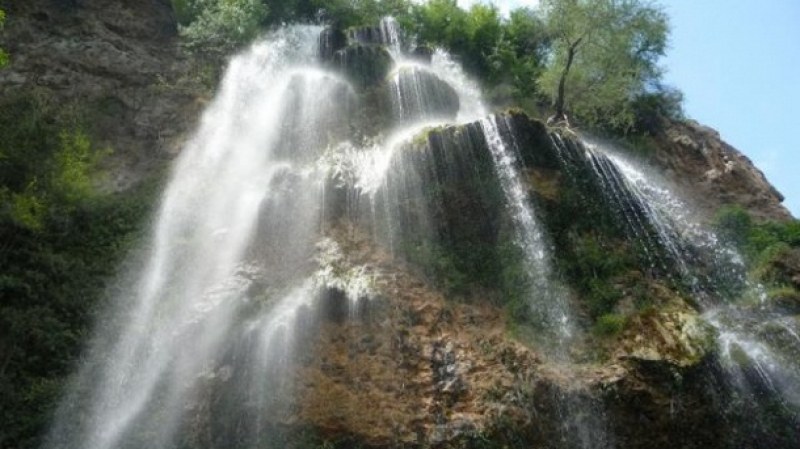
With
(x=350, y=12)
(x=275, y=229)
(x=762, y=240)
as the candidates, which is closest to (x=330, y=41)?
(x=350, y=12)

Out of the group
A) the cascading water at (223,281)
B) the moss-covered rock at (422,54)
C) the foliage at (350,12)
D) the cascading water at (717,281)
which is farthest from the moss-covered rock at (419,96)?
the foliage at (350,12)

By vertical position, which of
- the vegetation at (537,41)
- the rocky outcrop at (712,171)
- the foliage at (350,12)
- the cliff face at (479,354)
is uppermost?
the foliage at (350,12)

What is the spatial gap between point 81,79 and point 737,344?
52.7 feet

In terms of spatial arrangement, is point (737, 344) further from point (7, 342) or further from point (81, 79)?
point (81, 79)

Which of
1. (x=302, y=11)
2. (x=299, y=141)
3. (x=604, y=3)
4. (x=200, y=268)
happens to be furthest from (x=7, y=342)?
(x=604, y=3)

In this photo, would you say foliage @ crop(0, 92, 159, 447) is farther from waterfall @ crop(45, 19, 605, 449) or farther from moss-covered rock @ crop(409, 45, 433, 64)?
moss-covered rock @ crop(409, 45, 433, 64)

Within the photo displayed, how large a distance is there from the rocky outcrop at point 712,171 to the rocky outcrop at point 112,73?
14.1 meters

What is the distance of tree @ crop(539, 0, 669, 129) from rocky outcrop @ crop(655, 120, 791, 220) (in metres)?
1.74

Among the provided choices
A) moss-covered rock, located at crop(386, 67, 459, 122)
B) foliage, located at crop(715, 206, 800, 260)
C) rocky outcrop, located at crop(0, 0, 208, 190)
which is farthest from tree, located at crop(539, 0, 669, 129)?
rocky outcrop, located at crop(0, 0, 208, 190)

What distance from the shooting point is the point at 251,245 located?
12.5 metres

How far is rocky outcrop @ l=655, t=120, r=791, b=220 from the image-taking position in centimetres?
1748

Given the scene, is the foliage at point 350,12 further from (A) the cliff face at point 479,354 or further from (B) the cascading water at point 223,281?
(A) the cliff face at point 479,354

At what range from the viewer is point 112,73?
1619cm

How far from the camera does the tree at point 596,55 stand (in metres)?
17.7
